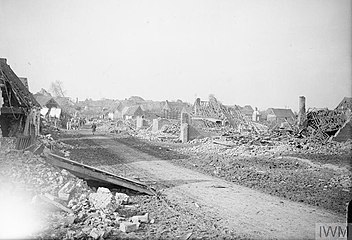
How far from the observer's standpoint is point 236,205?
845 cm

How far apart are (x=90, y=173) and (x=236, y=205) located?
4304 millimetres

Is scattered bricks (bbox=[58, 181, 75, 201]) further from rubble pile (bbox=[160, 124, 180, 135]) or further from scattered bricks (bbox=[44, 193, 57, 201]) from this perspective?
rubble pile (bbox=[160, 124, 180, 135])

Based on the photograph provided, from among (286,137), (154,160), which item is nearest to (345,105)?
(286,137)

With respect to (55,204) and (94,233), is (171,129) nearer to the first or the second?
(55,204)

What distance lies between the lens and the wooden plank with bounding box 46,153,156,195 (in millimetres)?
8471

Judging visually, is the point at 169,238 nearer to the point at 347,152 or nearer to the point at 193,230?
the point at 193,230

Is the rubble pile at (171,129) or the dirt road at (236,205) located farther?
the rubble pile at (171,129)

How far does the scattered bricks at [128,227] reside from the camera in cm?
623

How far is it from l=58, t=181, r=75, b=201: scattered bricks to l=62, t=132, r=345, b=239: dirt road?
2.80 meters

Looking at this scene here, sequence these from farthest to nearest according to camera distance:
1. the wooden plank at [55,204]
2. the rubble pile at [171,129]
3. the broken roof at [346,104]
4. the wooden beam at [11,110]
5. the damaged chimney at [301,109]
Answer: the rubble pile at [171,129]
the damaged chimney at [301,109]
the broken roof at [346,104]
the wooden beam at [11,110]
the wooden plank at [55,204]

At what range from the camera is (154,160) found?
16.3 m

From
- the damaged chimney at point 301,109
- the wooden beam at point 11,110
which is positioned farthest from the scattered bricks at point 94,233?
the damaged chimney at point 301,109

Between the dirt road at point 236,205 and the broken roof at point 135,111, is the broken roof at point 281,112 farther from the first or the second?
the dirt road at point 236,205

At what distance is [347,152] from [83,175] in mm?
15484
